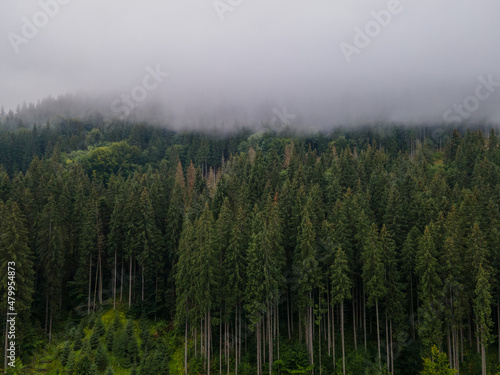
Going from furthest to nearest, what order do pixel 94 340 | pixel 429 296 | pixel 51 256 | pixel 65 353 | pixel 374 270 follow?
pixel 51 256 < pixel 94 340 < pixel 65 353 < pixel 374 270 < pixel 429 296

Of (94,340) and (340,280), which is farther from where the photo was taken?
(94,340)

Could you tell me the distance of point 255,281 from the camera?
35188 mm

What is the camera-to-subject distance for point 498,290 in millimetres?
36344

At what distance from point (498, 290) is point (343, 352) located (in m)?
18.3

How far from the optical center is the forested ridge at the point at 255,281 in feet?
114

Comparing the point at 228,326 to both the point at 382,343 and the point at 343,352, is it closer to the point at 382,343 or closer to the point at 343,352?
the point at 343,352

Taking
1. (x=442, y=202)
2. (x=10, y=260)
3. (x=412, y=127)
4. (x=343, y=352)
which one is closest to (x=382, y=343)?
(x=343, y=352)

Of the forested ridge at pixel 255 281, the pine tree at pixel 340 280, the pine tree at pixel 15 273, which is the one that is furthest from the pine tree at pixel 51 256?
the pine tree at pixel 340 280

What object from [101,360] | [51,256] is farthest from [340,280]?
[51,256]

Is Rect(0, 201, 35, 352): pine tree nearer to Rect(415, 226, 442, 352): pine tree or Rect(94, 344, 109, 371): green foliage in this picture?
Rect(94, 344, 109, 371): green foliage

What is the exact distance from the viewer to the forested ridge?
114 feet

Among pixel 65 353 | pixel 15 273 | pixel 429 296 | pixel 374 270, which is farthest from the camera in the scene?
pixel 65 353

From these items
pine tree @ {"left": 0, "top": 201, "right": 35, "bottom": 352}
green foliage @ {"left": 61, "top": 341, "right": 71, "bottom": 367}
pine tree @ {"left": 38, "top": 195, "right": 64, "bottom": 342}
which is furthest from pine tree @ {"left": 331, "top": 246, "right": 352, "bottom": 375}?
pine tree @ {"left": 38, "top": 195, "right": 64, "bottom": 342}

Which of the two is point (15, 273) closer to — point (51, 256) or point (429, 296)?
point (51, 256)
